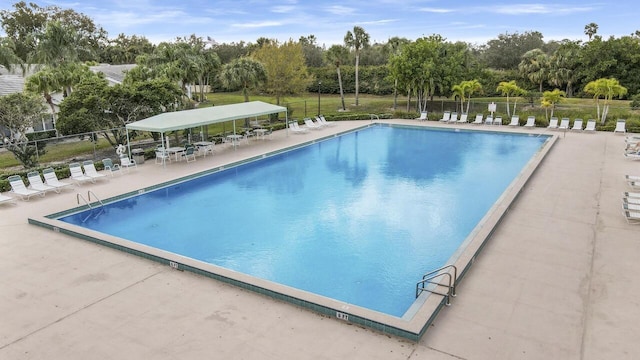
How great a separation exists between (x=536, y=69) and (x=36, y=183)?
38.1 meters

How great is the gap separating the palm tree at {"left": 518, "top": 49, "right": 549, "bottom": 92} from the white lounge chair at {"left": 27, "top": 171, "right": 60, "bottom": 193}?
37326 mm

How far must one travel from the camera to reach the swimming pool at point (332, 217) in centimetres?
906

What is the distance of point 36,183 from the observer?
13656 mm

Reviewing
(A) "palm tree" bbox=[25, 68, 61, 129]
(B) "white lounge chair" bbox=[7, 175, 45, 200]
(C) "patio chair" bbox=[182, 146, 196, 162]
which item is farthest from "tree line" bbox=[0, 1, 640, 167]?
(B) "white lounge chair" bbox=[7, 175, 45, 200]

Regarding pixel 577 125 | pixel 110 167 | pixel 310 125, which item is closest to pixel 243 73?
pixel 310 125

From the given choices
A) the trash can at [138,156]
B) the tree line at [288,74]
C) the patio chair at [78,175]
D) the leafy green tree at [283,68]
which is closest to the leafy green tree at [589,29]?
the tree line at [288,74]

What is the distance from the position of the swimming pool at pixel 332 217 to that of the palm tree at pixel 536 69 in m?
21.9

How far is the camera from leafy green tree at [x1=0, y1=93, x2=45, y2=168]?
630 inches

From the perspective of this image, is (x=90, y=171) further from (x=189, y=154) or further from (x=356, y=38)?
(x=356, y=38)

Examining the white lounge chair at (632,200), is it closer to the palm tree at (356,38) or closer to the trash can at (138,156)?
the trash can at (138,156)

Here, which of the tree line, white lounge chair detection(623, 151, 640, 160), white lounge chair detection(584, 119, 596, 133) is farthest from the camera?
white lounge chair detection(584, 119, 596, 133)

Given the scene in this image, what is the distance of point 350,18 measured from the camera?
36562 millimetres

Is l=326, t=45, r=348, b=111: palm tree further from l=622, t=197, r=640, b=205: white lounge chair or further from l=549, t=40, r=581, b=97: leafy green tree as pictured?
l=622, t=197, r=640, b=205: white lounge chair

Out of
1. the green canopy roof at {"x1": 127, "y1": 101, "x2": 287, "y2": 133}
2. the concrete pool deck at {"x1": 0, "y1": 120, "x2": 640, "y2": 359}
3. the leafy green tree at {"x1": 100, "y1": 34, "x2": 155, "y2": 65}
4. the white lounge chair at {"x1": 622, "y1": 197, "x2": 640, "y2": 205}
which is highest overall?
the leafy green tree at {"x1": 100, "y1": 34, "x2": 155, "y2": 65}
